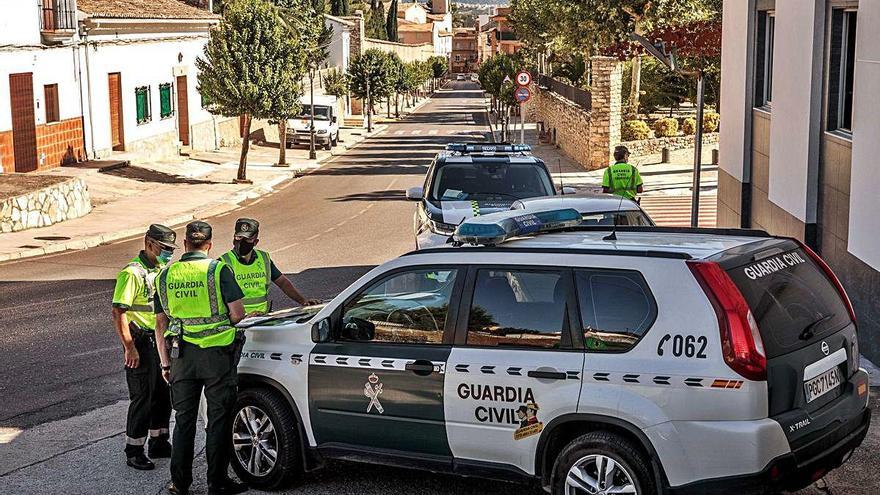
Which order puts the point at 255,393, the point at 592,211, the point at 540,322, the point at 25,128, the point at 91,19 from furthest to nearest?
the point at 91,19 → the point at 25,128 → the point at 592,211 → the point at 255,393 → the point at 540,322

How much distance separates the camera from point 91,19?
3600 centimetres

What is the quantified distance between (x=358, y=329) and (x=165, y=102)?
1558 inches

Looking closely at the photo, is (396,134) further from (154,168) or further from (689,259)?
(689,259)

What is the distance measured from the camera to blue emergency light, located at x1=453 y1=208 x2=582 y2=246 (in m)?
7.13

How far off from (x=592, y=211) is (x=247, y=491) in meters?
5.50

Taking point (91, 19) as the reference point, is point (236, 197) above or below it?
below

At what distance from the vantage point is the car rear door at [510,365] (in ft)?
21.5

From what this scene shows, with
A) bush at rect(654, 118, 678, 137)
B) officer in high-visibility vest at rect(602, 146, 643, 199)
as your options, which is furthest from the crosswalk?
bush at rect(654, 118, 678, 137)

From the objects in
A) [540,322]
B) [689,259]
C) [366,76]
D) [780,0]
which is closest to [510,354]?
[540,322]

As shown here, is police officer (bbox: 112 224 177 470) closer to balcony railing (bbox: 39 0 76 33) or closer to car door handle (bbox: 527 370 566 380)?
car door handle (bbox: 527 370 566 380)

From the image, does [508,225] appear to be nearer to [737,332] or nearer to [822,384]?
[737,332]

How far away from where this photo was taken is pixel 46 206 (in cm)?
2589

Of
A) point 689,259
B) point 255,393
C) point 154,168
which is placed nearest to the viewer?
point 689,259

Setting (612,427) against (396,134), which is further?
(396,134)
